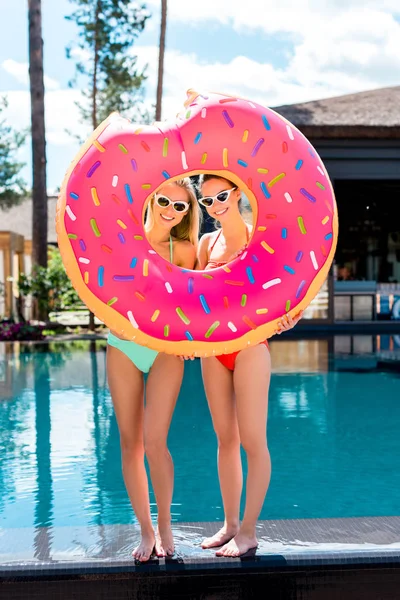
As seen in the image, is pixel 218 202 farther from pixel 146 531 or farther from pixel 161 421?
pixel 146 531

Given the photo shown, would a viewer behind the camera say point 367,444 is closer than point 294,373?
Yes

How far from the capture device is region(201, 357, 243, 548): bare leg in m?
2.33

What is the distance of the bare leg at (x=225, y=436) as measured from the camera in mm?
2326

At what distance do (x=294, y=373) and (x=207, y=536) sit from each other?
15.3 ft

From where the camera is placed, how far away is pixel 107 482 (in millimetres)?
3672

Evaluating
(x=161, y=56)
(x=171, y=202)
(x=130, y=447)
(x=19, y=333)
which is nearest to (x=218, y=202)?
(x=171, y=202)

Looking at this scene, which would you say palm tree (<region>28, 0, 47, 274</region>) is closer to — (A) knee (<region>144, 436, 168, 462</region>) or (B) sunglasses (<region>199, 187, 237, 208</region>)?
(B) sunglasses (<region>199, 187, 237, 208</region>)

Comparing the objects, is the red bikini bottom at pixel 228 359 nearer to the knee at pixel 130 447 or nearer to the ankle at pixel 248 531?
the knee at pixel 130 447

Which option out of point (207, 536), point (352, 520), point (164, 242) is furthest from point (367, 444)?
point (164, 242)

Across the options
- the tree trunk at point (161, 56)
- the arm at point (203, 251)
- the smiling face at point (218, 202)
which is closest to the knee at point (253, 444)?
the arm at point (203, 251)

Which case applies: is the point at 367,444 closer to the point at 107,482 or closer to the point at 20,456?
the point at 107,482

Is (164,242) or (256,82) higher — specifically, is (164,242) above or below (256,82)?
below

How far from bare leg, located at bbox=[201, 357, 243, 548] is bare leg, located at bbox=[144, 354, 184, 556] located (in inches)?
4.1

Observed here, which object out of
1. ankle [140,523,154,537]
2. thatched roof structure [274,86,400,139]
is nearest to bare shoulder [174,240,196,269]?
ankle [140,523,154,537]
